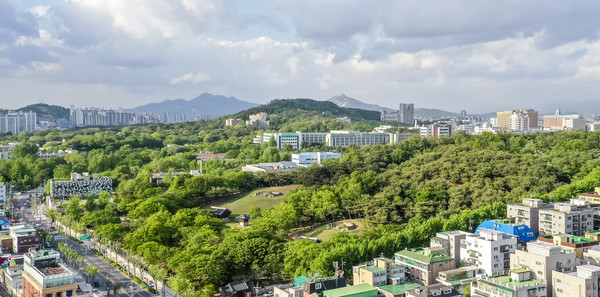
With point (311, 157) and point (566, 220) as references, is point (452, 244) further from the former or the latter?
point (311, 157)

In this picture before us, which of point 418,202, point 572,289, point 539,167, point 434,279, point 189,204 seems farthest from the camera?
point 189,204

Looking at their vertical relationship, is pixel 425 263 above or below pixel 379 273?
above

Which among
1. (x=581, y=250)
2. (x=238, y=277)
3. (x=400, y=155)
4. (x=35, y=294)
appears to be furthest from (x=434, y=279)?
(x=400, y=155)

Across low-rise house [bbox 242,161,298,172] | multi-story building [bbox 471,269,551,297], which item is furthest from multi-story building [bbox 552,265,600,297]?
low-rise house [bbox 242,161,298,172]

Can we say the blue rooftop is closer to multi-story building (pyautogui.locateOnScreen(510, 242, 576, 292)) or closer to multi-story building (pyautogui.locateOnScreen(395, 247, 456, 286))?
multi-story building (pyautogui.locateOnScreen(395, 247, 456, 286))

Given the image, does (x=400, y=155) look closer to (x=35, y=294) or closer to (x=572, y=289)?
(x=572, y=289)

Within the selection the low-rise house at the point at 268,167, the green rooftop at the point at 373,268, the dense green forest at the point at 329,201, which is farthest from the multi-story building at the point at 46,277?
the low-rise house at the point at 268,167

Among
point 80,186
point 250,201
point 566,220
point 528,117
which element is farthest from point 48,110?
point 566,220
